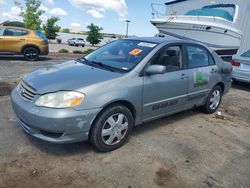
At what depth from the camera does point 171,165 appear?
3.08 metres

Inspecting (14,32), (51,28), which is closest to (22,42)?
(14,32)

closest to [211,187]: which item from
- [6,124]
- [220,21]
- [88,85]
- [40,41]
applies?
[88,85]

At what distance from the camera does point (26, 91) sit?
3.11 metres

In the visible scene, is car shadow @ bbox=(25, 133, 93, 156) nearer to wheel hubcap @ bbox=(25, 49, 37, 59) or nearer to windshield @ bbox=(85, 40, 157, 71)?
windshield @ bbox=(85, 40, 157, 71)

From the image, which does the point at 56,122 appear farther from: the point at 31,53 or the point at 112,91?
the point at 31,53

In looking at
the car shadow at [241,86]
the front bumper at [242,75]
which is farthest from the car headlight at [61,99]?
the car shadow at [241,86]

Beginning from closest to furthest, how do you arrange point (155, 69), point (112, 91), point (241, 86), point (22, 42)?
point (112, 91) → point (155, 69) → point (241, 86) → point (22, 42)

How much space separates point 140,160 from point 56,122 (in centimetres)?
119

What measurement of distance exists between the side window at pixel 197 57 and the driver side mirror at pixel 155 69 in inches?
40.5

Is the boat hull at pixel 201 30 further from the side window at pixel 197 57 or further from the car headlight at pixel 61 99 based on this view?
the car headlight at pixel 61 99

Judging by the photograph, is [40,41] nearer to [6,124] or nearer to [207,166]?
[6,124]

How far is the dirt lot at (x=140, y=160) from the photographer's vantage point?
268 cm

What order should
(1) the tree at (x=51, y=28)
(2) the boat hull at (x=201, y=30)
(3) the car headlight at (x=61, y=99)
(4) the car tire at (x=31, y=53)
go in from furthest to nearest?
(1) the tree at (x=51, y=28) → (4) the car tire at (x=31, y=53) → (2) the boat hull at (x=201, y=30) → (3) the car headlight at (x=61, y=99)

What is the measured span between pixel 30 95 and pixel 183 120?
9.60ft
